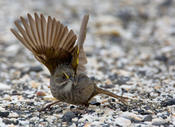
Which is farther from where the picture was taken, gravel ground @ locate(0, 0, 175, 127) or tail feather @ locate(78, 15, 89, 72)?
tail feather @ locate(78, 15, 89, 72)

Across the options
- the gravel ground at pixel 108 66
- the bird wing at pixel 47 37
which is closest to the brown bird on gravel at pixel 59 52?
the bird wing at pixel 47 37

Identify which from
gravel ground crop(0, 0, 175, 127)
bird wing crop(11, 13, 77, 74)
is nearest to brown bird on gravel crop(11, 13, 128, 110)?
bird wing crop(11, 13, 77, 74)

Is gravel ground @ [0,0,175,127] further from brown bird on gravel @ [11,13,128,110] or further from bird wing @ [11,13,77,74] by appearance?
bird wing @ [11,13,77,74]

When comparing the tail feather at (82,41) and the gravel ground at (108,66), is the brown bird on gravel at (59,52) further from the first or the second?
the gravel ground at (108,66)

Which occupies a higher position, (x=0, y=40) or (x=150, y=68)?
(x=0, y=40)

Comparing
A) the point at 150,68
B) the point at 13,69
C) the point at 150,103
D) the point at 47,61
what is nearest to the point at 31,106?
the point at 47,61

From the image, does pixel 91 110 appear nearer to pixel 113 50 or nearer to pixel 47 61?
pixel 47 61

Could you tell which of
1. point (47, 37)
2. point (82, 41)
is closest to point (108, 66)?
point (82, 41)
